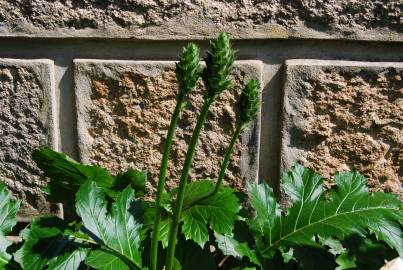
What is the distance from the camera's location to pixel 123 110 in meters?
1.34

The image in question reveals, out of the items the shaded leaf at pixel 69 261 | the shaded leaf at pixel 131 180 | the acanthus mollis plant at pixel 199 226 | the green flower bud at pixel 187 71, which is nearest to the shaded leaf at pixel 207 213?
the acanthus mollis plant at pixel 199 226

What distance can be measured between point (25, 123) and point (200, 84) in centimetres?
39

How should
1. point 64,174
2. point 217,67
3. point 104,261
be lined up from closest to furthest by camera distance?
point 217,67, point 104,261, point 64,174

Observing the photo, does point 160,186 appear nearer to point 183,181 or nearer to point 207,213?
point 183,181

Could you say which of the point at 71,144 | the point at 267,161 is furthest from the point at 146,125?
the point at 267,161

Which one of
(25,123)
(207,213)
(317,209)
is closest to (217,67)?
(207,213)

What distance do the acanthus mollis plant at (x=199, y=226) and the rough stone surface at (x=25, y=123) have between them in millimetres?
113

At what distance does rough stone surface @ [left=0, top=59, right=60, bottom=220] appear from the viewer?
1.31m

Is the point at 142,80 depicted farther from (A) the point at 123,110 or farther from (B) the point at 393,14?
(B) the point at 393,14

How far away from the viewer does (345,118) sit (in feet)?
4.40

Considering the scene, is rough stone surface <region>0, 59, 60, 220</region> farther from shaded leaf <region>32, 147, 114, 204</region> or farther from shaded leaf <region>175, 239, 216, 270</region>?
shaded leaf <region>175, 239, 216, 270</region>

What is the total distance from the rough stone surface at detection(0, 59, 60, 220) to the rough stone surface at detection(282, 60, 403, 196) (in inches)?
20.4

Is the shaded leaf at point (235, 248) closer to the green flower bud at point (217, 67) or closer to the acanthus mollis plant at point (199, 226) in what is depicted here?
the acanthus mollis plant at point (199, 226)

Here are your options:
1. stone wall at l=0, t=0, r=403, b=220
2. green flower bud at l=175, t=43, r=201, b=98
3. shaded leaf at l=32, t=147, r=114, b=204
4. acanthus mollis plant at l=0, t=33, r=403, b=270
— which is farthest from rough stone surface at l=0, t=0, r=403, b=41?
green flower bud at l=175, t=43, r=201, b=98
